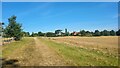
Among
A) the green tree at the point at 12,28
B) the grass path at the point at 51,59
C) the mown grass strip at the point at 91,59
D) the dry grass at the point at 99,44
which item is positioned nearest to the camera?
the mown grass strip at the point at 91,59

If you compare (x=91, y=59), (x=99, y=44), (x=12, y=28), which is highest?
(x=12, y=28)

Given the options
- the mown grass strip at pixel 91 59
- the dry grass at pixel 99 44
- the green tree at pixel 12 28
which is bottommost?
the dry grass at pixel 99 44

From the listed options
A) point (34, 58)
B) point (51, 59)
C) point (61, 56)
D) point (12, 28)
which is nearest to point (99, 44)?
point (61, 56)

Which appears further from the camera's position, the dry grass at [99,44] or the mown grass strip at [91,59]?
the dry grass at [99,44]

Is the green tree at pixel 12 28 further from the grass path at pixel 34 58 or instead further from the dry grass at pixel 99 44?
the grass path at pixel 34 58

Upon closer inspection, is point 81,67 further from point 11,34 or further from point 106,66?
point 11,34

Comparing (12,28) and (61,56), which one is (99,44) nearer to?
(61,56)

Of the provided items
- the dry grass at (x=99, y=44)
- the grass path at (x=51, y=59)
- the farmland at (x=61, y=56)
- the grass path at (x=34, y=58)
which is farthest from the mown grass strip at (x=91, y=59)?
the dry grass at (x=99, y=44)

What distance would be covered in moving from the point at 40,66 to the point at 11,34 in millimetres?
49732

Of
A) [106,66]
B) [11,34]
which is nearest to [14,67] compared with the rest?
[106,66]

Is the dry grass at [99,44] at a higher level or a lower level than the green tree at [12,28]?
lower

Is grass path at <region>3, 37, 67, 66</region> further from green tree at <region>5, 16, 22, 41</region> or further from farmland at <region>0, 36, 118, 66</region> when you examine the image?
green tree at <region>5, 16, 22, 41</region>

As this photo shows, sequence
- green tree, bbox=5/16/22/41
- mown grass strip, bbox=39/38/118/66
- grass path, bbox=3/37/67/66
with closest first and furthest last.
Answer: mown grass strip, bbox=39/38/118/66
grass path, bbox=3/37/67/66
green tree, bbox=5/16/22/41

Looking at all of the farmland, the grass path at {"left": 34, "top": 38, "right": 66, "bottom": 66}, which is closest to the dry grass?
the farmland
